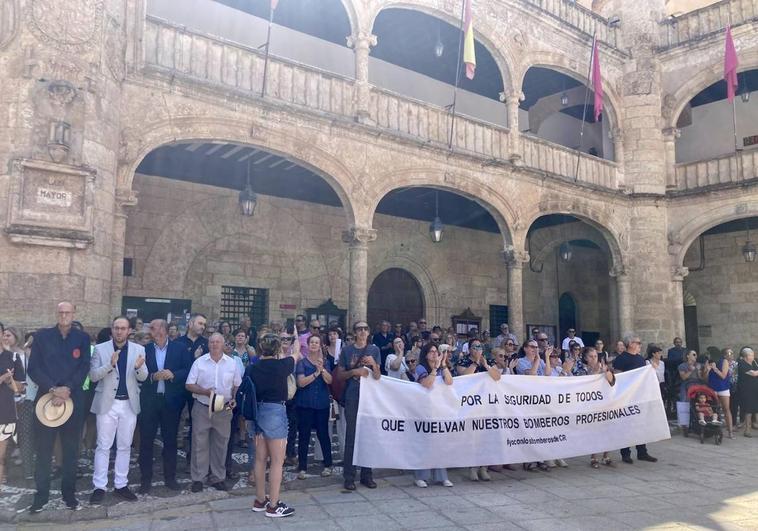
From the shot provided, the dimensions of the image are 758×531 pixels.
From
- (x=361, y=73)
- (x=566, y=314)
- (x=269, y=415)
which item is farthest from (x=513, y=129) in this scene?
(x=269, y=415)

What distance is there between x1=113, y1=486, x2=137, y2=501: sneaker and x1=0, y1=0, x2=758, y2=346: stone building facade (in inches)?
104

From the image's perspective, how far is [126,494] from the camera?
540 centimetres

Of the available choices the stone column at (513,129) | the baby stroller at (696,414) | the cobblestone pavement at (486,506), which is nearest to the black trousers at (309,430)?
the cobblestone pavement at (486,506)

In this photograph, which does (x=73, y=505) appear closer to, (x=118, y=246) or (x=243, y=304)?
(x=118, y=246)

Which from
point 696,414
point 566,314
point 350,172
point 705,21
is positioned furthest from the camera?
point 566,314

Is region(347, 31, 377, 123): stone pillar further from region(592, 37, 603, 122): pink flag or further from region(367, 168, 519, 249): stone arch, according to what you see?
region(592, 37, 603, 122): pink flag

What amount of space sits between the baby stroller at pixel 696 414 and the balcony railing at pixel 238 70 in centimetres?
766

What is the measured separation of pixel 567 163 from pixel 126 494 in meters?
12.3

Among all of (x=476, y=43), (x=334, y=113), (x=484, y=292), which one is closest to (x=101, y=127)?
(x=334, y=113)

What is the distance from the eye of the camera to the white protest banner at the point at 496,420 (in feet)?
20.1

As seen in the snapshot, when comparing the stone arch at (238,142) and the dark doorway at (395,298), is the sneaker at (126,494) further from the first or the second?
the dark doorway at (395,298)

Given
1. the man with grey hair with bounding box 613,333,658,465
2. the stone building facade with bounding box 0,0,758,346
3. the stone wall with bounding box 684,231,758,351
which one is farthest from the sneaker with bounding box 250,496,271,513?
the stone wall with bounding box 684,231,758,351

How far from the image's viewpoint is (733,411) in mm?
11305

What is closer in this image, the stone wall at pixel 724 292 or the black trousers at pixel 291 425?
the black trousers at pixel 291 425
